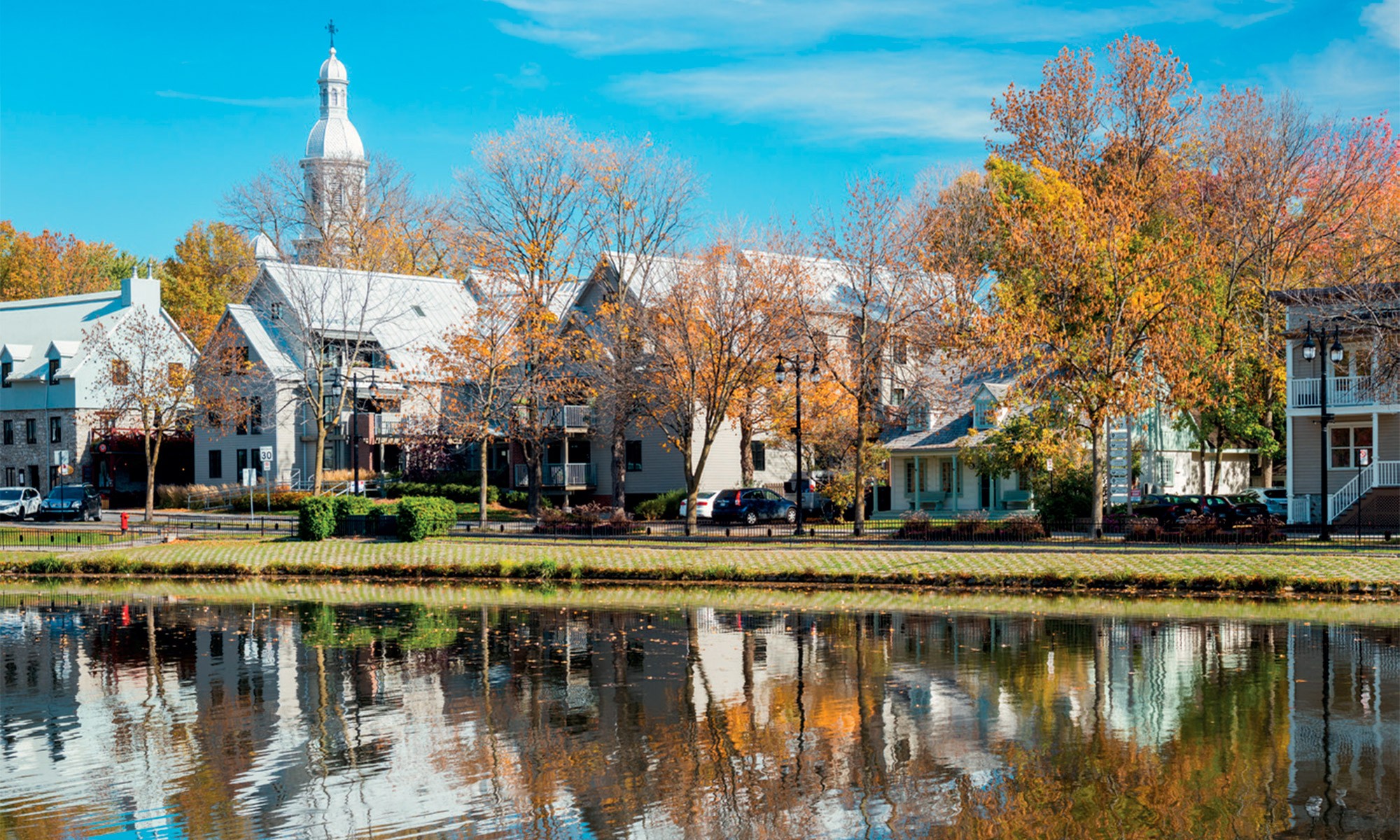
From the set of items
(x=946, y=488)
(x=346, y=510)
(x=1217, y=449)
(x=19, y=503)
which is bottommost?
(x=19, y=503)

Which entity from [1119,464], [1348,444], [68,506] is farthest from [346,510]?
[1348,444]

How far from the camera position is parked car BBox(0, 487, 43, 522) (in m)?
59.6

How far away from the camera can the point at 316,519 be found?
44062 millimetres

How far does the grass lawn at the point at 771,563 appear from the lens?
31.7 m

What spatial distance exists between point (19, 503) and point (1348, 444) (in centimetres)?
5469

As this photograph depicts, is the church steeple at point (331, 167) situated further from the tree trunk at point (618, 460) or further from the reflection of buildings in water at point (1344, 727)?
the reflection of buildings in water at point (1344, 727)

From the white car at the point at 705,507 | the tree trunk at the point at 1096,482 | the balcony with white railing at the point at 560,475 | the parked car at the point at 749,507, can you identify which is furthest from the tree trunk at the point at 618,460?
the tree trunk at the point at 1096,482

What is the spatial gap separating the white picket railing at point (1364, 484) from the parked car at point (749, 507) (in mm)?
19165

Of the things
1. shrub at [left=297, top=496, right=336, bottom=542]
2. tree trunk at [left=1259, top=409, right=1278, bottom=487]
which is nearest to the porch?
tree trunk at [left=1259, top=409, right=1278, bottom=487]

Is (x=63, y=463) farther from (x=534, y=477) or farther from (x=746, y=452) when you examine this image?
(x=746, y=452)

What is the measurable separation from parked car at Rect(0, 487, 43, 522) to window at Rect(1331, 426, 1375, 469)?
53.3 m

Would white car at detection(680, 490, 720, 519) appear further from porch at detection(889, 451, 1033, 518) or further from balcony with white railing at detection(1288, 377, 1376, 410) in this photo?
balcony with white railing at detection(1288, 377, 1376, 410)

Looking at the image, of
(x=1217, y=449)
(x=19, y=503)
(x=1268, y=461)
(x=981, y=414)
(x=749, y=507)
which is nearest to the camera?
(x=749, y=507)

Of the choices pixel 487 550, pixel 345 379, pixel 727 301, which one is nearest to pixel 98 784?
pixel 487 550
